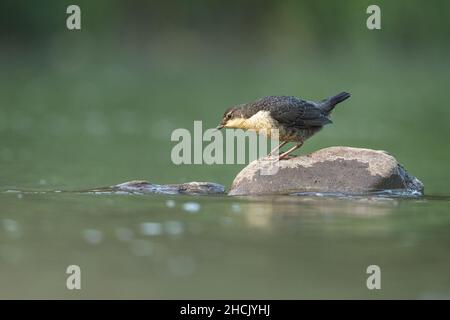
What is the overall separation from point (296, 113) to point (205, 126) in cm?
809

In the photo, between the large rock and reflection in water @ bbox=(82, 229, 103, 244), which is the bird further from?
reflection in water @ bbox=(82, 229, 103, 244)

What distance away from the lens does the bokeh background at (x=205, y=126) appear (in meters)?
8.23

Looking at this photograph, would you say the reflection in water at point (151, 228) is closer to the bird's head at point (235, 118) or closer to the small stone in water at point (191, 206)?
the small stone in water at point (191, 206)

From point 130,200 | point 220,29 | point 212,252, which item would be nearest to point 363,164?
point 130,200

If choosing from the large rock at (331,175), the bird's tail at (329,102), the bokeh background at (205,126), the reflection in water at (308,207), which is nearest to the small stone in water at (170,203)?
the bokeh background at (205,126)

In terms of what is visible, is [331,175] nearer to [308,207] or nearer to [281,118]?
[281,118]

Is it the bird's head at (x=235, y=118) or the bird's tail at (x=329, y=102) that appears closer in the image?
the bird's head at (x=235, y=118)

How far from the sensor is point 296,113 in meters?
12.5

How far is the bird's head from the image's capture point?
12625 millimetres

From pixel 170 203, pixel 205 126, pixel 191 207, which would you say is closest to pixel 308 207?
pixel 191 207

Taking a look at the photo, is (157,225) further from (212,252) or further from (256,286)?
(256,286)

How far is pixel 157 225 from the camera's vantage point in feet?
33.0

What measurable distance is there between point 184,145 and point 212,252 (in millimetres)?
10530

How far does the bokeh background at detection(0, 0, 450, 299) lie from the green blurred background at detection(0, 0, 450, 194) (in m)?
0.08
